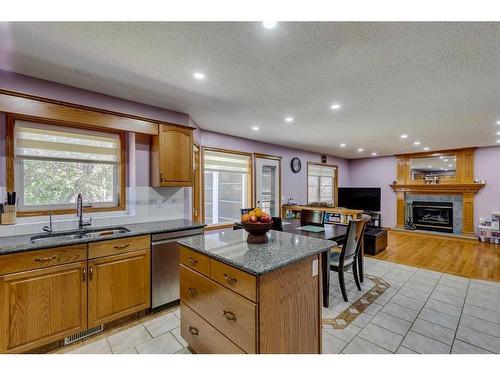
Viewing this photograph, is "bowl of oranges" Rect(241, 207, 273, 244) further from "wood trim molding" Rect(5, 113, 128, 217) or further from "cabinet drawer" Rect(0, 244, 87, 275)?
"wood trim molding" Rect(5, 113, 128, 217)

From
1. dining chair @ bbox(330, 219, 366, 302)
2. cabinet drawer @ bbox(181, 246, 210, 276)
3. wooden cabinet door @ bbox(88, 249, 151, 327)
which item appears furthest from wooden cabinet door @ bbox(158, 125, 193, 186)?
dining chair @ bbox(330, 219, 366, 302)

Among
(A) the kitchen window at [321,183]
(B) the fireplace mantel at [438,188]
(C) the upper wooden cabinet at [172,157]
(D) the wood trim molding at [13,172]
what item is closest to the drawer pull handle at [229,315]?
(C) the upper wooden cabinet at [172,157]

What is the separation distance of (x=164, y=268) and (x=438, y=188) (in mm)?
7488

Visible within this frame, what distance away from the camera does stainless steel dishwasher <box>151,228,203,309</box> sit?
255 cm

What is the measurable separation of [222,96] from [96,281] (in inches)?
88.1

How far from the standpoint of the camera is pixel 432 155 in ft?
22.7

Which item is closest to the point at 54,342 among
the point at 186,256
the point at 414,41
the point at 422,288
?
the point at 186,256

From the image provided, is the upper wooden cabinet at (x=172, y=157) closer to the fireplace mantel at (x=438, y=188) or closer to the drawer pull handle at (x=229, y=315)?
the drawer pull handle at (x=229, y=315)

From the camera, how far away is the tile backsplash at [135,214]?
236 centimetres

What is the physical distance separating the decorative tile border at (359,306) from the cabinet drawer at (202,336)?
4.27 ft

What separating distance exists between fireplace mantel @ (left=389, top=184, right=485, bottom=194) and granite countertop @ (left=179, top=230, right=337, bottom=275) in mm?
6726

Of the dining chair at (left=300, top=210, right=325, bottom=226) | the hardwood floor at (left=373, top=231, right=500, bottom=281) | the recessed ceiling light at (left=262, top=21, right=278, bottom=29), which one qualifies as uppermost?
the recessed ceiling light at (left=262, top=21, right=278, bottom=29)

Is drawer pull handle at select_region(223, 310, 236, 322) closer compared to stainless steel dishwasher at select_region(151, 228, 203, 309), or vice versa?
drawer pull handle at select_region(223, 310, 236, 322)

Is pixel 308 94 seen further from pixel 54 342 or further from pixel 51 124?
pixel 54 342
